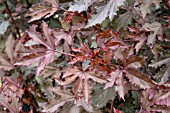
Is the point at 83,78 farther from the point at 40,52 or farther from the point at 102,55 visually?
the point at 40,52

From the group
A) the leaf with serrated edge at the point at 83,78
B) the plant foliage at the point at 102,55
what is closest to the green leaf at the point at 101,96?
the plant foliage at the point at 102,55

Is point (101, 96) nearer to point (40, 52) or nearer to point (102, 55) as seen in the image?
point (102, 55)

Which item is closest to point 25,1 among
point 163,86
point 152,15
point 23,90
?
point 23,90

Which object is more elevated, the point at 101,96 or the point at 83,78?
the point at 83,78

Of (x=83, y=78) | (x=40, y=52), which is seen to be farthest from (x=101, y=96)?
(x=40, y=52)

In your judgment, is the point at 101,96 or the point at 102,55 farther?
the point at 101,96

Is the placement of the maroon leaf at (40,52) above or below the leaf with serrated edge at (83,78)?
above

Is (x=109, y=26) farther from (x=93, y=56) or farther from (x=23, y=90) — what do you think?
(x=23, y=90)

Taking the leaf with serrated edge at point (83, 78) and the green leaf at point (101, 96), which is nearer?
the leaf with serrated edge at point (83, 78)

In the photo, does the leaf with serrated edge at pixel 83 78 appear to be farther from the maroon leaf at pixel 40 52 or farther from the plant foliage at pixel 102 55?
the maroon leaf at pixel 40 52
